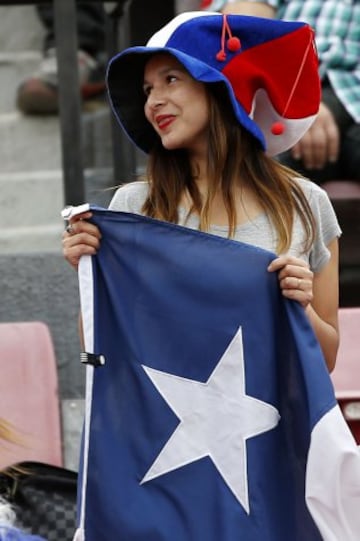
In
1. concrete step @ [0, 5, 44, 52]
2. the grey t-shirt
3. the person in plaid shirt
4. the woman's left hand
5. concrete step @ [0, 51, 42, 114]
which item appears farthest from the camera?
concrete step @ [0, 5, 44, 52]

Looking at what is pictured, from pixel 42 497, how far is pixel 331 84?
1.74 m

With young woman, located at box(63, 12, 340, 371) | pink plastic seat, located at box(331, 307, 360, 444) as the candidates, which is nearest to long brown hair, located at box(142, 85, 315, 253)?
young woman, located at box(63, 12, 340, 371)

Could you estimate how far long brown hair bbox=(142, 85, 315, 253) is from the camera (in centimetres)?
274

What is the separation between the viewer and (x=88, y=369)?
261 centimetres

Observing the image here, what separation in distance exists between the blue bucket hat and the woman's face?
1.5 inches

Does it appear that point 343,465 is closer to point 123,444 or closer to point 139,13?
point 123,444

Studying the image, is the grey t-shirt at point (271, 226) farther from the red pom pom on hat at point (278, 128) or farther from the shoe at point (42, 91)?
the shoe at point (42, 91)

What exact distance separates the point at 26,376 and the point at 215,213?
55.0 inches

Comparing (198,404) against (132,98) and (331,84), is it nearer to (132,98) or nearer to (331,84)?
(132,98)

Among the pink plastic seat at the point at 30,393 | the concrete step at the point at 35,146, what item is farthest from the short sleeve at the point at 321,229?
the concrete step at the point at 35,146

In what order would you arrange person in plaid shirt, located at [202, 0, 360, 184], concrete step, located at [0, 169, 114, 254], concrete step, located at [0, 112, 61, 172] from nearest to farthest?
person in plaid shirt, located at [202, 0, 360, 184] → concrete step, located at [0, 169, 114, 254] → concrete step, located at [0, 112, 61, 172]

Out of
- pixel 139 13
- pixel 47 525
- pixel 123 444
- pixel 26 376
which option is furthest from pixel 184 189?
pixel 139 13

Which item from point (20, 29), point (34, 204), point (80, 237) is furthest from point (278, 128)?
point (20, 29)

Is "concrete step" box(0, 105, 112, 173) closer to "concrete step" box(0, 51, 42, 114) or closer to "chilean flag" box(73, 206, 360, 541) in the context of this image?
"concrete step" box(0, 51, 42, 114)
